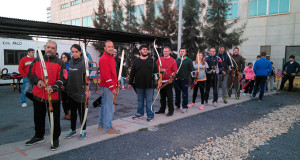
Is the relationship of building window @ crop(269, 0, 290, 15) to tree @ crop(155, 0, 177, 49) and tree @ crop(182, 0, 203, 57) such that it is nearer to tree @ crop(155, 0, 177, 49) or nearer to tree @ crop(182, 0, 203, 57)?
tree @ crop(182, 0, 203, 57)

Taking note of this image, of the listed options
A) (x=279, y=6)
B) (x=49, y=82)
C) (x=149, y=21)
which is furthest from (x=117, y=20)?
(x=49, y=82)

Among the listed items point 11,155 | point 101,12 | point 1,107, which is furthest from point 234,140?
point 101,12

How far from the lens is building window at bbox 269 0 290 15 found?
51.5 feet

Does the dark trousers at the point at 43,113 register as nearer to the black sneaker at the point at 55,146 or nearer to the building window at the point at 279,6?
the black sneaker at the point at 55,146

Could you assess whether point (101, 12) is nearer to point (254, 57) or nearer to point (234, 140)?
point (254, 57)

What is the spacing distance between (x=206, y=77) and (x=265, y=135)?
3.10 metres

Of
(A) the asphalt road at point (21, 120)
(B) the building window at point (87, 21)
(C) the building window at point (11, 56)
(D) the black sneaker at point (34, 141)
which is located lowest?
(A) the asphalt road at point (21, 120)

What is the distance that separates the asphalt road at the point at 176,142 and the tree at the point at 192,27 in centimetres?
1003

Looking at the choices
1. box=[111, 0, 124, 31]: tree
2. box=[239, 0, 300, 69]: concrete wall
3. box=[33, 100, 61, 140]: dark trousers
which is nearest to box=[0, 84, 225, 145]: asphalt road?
box=[33, 100, 61, 140]: dark trousers

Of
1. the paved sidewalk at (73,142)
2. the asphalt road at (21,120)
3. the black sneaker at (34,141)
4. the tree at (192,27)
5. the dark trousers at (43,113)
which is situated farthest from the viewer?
the tree at (192,27)

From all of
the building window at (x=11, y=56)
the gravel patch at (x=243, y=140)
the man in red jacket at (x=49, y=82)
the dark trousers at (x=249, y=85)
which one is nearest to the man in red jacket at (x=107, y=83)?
the man in red jacket at (x=49, y=82)

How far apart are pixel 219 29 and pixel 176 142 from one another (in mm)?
11705

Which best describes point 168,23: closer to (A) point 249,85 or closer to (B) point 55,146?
(A) point 249,85

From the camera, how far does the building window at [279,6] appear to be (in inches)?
618
